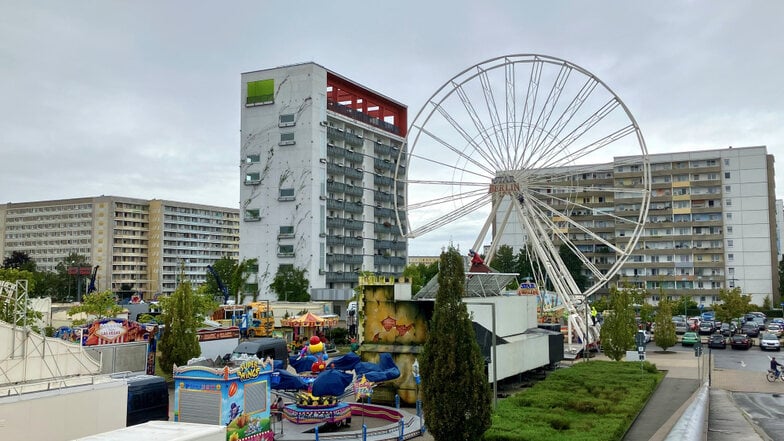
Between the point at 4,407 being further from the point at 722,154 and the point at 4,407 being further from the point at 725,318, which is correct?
the point at 722,154

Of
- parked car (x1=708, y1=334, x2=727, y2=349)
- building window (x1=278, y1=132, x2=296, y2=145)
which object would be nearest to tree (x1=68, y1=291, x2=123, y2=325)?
building window (x1=278, y1=132, x2=296, y2=145)

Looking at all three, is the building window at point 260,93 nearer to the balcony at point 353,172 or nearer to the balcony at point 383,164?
the balcony at point 353,172

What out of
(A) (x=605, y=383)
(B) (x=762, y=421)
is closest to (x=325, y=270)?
(A) (x=605, y=383)

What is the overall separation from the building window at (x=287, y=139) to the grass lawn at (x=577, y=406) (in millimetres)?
56572

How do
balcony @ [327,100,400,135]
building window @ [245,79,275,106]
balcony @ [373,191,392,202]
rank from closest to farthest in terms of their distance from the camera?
building window @ [245,79,275,106], balcony @ [327,100,400,135], balcony @ [373,191,392,202]

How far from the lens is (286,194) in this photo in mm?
84750

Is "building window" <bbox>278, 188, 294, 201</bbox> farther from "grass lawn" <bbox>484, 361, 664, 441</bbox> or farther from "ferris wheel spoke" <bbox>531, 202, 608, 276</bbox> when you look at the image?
"grass lawn" <bbox>484, 361, 664, 441</bbox>

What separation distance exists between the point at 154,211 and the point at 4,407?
128m

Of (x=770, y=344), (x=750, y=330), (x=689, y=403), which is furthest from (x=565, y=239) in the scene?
(x=750, y=330)

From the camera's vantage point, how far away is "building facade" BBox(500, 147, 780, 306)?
93.7m

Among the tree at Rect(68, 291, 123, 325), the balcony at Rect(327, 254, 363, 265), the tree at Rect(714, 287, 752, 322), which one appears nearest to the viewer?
the tree at Rect(68, 291, 123, 325)

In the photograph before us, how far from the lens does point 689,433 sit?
39.9ft

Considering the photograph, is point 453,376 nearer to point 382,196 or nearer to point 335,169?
point 335,169

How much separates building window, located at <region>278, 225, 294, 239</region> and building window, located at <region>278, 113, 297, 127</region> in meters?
13.2
